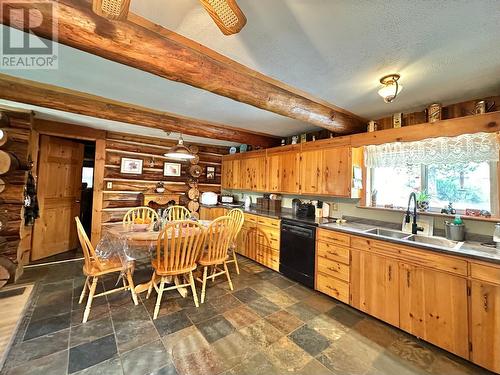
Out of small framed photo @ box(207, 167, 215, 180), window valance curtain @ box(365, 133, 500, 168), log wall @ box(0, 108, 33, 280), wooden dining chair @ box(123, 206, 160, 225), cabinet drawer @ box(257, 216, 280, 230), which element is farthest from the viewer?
small framed photo @ box(207, 167, 215, 180)

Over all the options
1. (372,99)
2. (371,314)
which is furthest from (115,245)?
(372,99)

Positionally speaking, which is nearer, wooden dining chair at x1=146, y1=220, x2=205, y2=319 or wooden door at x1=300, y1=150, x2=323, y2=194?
wooden dining chair at x1=146, y1=220, x2=205, y2=319

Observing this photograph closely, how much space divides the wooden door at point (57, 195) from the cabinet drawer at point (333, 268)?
4.55 m

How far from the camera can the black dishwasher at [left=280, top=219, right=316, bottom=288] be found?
9.39ft

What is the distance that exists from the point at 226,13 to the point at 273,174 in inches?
122

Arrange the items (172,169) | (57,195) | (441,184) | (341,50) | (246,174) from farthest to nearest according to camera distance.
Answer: (172,169) < (246,174) < (57,195) < (441,184) < (341,50)

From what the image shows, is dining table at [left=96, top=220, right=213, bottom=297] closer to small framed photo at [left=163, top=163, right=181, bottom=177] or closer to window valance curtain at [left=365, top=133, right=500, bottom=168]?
small framed photo at [left=163, top=163, right=181, bottom=177]

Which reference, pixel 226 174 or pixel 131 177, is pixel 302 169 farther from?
pixel 131 177

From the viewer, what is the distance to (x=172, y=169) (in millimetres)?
4855

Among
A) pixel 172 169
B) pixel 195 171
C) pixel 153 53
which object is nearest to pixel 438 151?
pixel 153 53

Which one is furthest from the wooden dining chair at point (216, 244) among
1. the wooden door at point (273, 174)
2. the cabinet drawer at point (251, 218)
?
the wooden door at point (273, 174)

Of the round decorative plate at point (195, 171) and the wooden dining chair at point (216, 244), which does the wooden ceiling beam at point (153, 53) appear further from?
the round decorative plate at point (195, 171)

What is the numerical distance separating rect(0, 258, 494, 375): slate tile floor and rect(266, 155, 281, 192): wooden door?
1.87 m

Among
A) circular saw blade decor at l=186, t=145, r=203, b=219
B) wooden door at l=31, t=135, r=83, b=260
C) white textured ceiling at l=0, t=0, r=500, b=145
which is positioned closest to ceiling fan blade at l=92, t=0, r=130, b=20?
white textured ceiling at l=0, t=0, r=500, b=145
